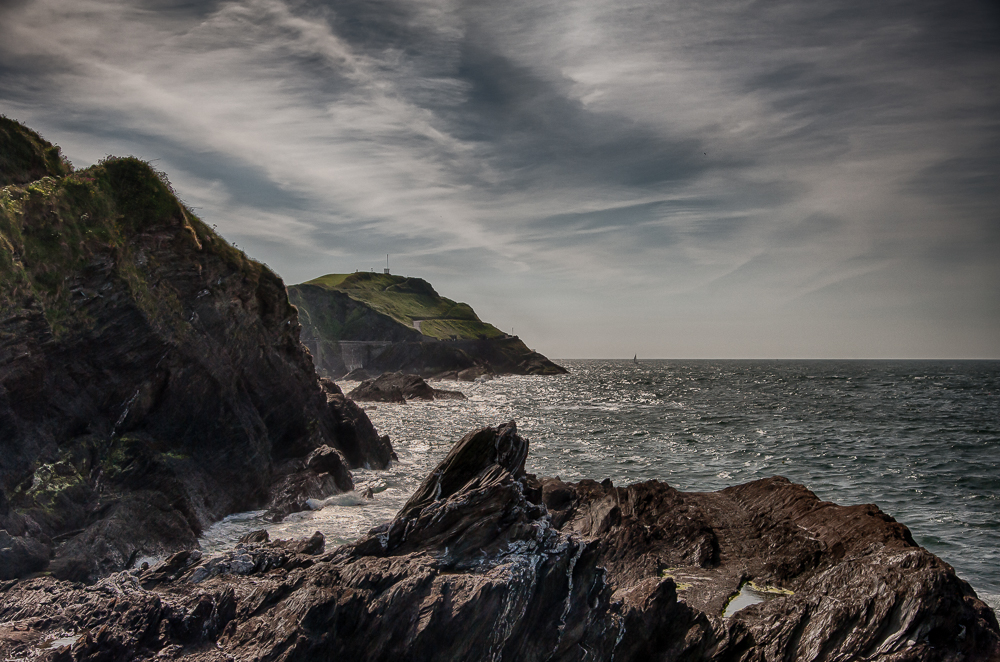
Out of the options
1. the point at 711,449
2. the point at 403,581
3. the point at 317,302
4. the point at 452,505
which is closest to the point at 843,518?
the point at 452,505

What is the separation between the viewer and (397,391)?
81.4m

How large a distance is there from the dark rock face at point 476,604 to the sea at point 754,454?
6932 millimetres

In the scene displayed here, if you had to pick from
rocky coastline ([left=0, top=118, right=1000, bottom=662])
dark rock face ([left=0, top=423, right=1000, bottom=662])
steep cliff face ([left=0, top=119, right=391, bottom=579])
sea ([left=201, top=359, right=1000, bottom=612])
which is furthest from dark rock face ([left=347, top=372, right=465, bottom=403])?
dark rock face ([left=0, top=423, right=1000, bottom=662])

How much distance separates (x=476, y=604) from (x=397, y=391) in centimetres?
7249

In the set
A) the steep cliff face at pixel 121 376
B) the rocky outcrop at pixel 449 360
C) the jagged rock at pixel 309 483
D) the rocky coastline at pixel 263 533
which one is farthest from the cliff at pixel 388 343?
the rocky coastline at pixel 263 533

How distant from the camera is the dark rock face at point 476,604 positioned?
33.2 feet

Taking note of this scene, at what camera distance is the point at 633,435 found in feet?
161

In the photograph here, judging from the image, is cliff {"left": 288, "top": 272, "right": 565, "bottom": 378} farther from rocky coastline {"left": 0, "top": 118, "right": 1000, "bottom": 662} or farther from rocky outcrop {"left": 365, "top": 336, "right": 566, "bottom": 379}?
rocky coastline {"left": 0, "top": 118, "right": 1000, "bottom": 662}

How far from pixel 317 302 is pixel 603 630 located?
157 metres

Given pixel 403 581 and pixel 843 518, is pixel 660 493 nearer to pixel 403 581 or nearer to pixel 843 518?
pixel 843 518

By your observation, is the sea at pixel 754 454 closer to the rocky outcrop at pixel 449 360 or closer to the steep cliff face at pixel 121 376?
the steep cliff face at pixel 121 376

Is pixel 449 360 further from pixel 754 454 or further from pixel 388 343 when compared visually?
pixel 754 454

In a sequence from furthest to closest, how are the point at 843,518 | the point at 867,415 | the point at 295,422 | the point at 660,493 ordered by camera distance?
the point at 867,415 < the point at 295,422 < the point at 660,493 < the point at 843,518

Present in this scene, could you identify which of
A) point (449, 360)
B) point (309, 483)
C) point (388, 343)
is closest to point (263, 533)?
point (309, 483)
